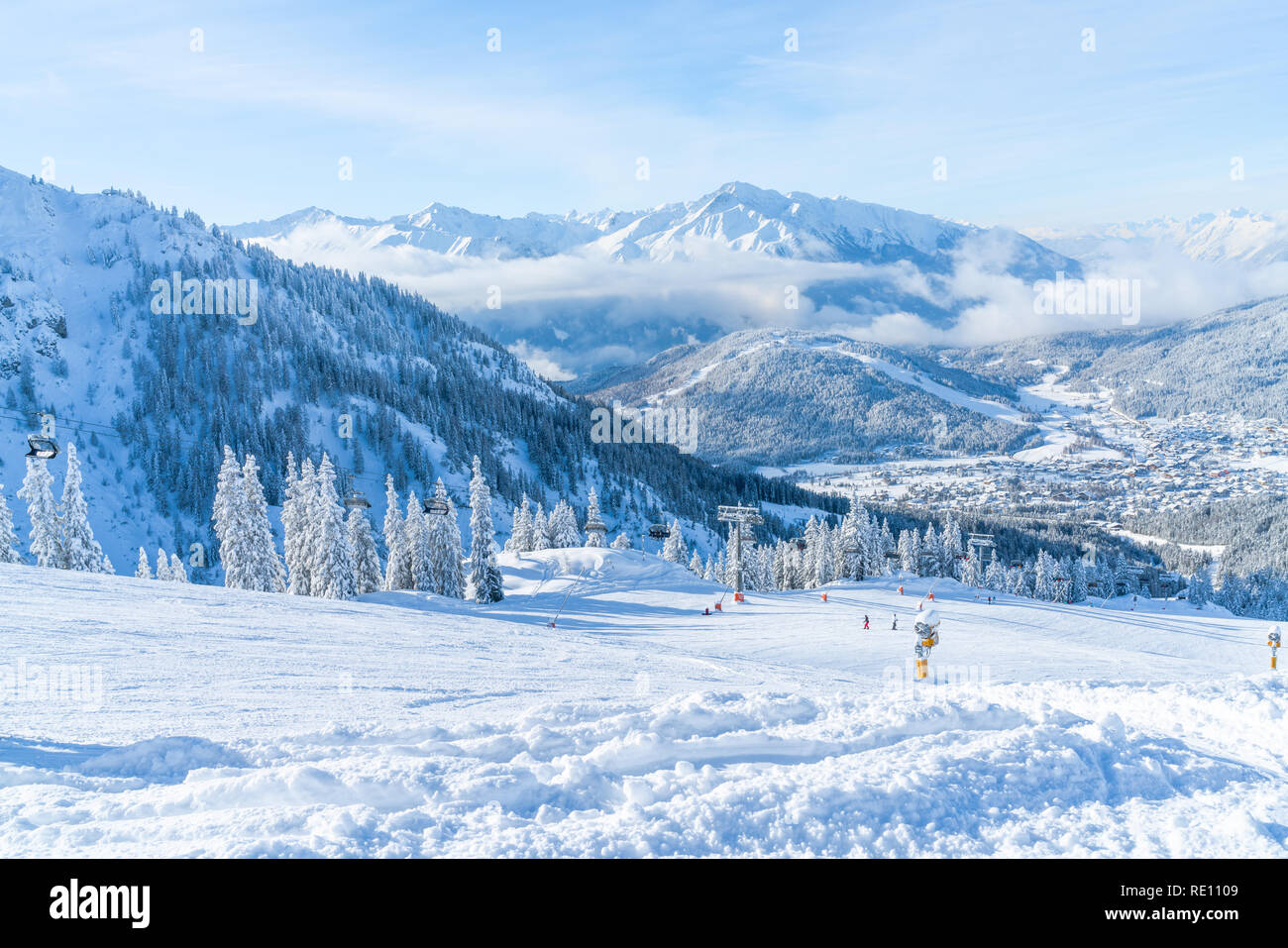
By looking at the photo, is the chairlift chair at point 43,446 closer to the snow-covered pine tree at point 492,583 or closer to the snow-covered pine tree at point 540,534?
the snow-covered pine tree at point 492,583

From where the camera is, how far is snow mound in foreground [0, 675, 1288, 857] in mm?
8102

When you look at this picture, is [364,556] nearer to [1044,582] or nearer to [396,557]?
[396,557]

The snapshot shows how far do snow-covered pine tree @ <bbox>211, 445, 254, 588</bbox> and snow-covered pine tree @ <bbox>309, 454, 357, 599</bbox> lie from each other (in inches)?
187

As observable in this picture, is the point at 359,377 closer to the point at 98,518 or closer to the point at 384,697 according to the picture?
the point at 98,518

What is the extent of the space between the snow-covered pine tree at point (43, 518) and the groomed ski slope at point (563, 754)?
1115 inches

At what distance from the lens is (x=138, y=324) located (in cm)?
17575

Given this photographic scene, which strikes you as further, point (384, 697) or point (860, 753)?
point (384, 697)

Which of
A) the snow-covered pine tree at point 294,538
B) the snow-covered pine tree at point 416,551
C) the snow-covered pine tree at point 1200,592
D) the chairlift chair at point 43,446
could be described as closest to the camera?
the chairlift chair at point 43,446

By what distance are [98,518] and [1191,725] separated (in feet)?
465

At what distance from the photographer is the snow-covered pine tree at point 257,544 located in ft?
159

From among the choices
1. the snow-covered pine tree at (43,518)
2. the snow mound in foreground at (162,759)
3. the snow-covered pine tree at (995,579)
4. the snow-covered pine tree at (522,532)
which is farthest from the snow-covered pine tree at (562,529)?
the snow mound in foreground at (162,759)
